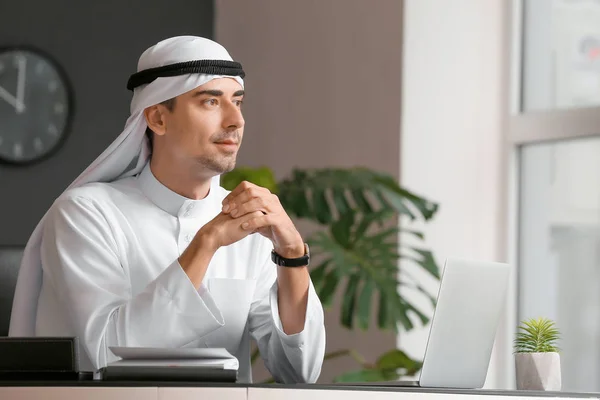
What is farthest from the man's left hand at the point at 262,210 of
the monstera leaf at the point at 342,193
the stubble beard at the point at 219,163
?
the monstera leaf at the point at 342,193

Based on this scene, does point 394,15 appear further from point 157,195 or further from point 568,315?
point 157,195

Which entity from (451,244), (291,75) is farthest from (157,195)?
(291,75)

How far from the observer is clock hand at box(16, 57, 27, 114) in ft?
18.4

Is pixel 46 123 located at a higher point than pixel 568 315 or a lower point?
higher

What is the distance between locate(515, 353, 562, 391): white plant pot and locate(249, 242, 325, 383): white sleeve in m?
0.45

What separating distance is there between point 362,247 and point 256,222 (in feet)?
7.68

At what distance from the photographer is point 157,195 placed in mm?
2848

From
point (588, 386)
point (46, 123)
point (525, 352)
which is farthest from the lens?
point (46, 123)

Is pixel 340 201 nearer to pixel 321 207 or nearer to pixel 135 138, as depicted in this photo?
pixel 321 207

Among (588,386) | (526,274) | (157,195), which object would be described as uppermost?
(157,195)

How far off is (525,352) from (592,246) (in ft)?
8.60

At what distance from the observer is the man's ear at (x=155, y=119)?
280 centimetres

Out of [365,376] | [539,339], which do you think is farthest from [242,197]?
[365,376]

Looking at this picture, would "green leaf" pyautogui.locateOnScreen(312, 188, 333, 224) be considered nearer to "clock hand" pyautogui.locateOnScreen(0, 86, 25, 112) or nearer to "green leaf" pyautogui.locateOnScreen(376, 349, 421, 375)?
"green leaf" pyautogui.locateOnScreen(376, 349, 421, 375)
